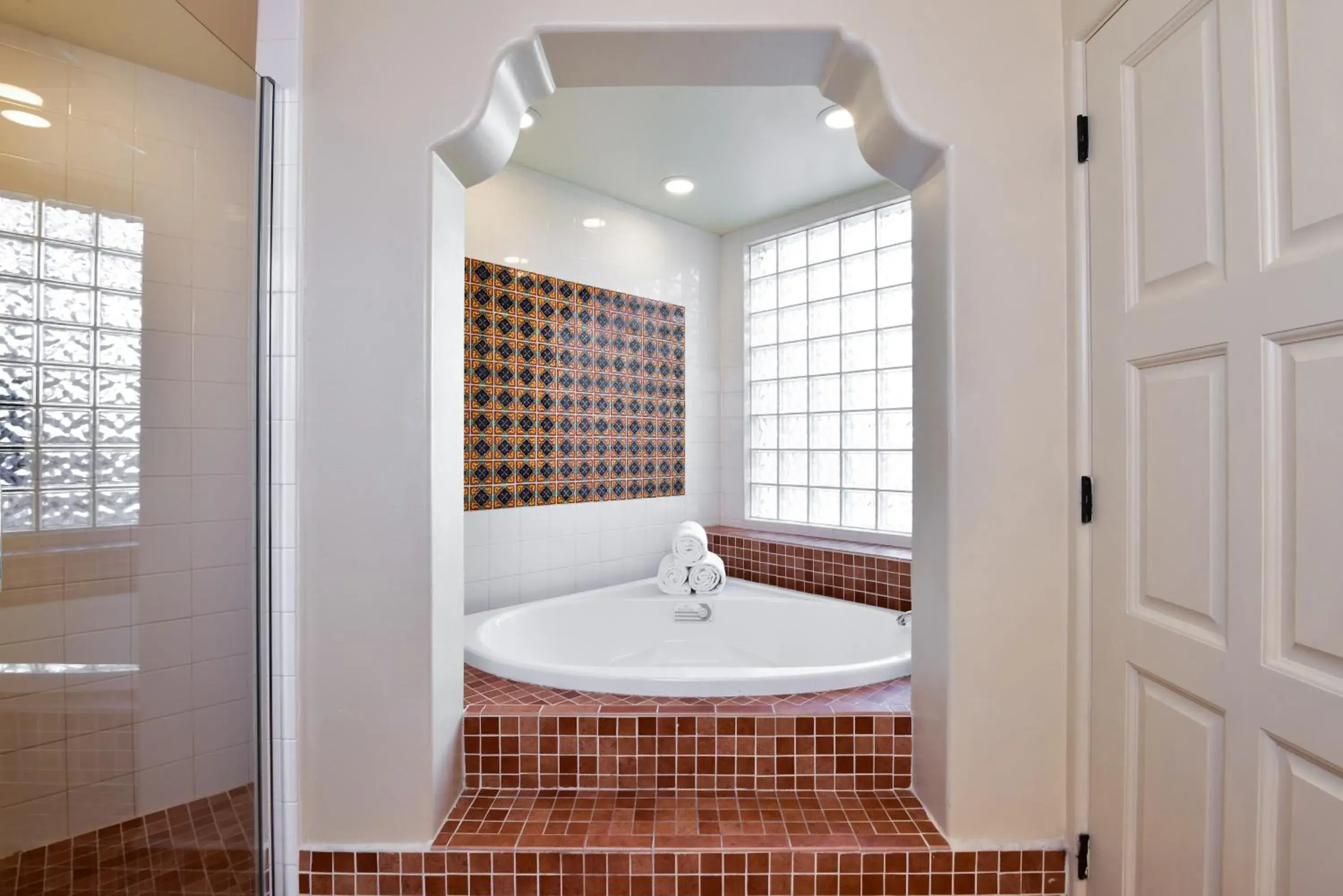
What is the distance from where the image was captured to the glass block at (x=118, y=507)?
1.27m

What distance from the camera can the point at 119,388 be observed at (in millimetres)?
1274

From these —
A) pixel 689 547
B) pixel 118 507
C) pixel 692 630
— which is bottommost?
pixel 692 630

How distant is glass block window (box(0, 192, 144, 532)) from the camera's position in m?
1.13

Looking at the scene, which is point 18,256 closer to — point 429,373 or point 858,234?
point 429,373

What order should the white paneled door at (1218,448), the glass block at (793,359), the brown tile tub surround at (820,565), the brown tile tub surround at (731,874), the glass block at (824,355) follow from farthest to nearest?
the glass block at (793,359), the glass block at (824,355), the brown tile tub surround at (820,565), the brown tile tub surround at (731,874), the white paneled door at (1218,448)

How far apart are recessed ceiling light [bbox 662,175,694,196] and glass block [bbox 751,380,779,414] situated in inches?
41.5

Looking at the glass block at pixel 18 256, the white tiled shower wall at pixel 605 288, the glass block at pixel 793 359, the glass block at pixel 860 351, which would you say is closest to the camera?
the glass block at pixel 18 256

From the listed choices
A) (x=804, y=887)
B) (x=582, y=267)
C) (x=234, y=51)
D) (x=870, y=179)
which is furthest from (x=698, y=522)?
(x=234, y=51)

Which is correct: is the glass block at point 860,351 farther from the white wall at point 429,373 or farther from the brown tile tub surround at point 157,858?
the brown tile tub surround at point 157,858


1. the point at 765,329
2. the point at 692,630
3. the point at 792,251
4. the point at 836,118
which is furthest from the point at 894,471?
the point at 836,118

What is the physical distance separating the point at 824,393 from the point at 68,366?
2745 millimetres

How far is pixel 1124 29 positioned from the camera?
125 cm

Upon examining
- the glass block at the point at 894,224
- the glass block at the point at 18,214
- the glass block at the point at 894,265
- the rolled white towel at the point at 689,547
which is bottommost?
the rolled white towel at the point at 689,547

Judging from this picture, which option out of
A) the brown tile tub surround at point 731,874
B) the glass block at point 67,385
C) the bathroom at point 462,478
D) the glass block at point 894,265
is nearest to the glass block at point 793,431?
the glass block at point 894,265
